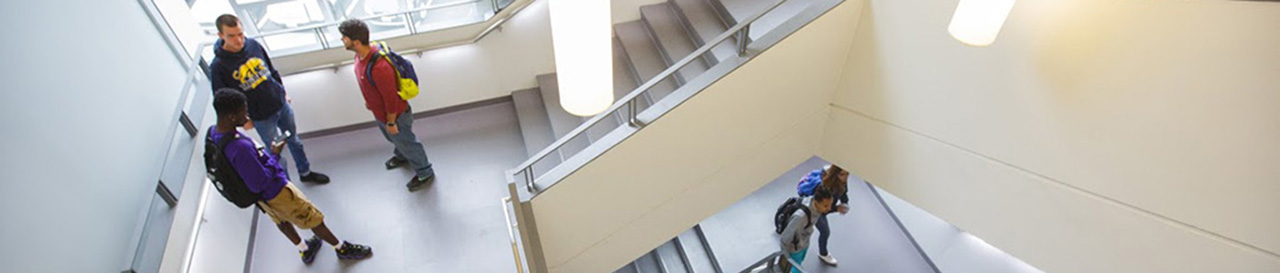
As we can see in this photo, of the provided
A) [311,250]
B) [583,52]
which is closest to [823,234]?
[583,52]

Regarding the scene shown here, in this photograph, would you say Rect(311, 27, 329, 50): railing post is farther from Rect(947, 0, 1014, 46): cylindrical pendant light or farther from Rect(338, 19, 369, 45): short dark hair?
Rect(947, 0, 1014, 46): cylindrical pendant light

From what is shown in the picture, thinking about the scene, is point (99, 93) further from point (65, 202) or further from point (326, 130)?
point (326, 130)

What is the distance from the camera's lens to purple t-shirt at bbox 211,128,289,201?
309 centimetres

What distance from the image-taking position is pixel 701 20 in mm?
4406

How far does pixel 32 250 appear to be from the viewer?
7.75 feet

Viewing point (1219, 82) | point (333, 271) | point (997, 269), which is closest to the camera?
point (1219, 82)

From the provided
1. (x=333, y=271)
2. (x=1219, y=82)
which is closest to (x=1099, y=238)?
(x=1219, y=82)

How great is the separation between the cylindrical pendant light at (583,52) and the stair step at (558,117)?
7.90 ft

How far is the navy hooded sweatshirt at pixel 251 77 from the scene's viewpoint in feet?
11.5

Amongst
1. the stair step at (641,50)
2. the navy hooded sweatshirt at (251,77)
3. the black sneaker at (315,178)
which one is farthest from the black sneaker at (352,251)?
the stair step at (641,50)

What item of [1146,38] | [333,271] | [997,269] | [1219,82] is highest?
[333,271]

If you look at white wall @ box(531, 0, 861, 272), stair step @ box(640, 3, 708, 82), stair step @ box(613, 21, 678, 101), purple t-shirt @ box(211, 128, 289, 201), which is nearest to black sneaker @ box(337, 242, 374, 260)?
purple t-shirt @ box(211, 128, 289, 201)

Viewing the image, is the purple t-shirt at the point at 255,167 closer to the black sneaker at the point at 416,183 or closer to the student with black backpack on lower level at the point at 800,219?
the black sneaker at the point at 416,183

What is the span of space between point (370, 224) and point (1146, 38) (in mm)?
4387
